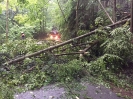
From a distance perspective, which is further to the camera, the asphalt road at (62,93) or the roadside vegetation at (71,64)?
the roadside vegetation at (71,64)

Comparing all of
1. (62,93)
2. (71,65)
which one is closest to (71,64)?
(71,65)

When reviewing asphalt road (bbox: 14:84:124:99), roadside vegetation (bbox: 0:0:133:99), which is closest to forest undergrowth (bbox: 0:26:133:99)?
roadside vegetation (bbox: 0:0:133:99)

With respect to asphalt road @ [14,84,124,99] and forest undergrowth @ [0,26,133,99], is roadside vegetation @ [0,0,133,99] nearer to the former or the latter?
forest undergrowth @ [0,26,133,99]

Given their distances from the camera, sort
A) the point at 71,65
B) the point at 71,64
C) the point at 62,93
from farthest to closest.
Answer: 1. the point at 71,64
2. the point at 71,65
3. the point at 62,93

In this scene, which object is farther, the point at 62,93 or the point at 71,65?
the point at 71,65

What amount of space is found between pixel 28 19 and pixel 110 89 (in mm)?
17083

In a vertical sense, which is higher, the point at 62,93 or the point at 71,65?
the point at 71,65

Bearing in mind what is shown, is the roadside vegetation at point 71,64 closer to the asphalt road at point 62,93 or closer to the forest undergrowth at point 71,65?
the forest undergrowth at point 71,65

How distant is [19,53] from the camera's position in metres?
7.15

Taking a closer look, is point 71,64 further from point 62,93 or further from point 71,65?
point 62,93

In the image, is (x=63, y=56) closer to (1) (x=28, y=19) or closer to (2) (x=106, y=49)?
(2) (x=106, y=49)

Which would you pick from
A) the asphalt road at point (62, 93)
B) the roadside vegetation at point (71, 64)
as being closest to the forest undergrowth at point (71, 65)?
the roadside vegetation at point (71, 64)

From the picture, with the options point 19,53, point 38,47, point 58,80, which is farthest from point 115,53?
point 19,53

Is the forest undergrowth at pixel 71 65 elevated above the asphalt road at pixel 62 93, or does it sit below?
above
